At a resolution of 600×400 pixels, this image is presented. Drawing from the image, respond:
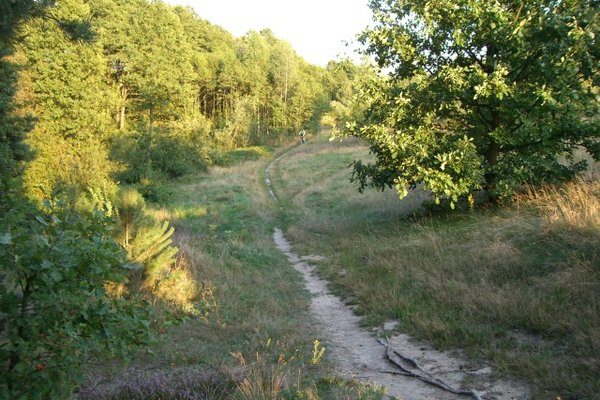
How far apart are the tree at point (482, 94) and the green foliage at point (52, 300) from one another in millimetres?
8108

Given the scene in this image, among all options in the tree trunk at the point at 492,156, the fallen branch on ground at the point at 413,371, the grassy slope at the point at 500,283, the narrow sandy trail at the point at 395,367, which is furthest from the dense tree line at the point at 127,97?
the tree trunk at the point at 492,156

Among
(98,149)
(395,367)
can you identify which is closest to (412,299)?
(395,367)

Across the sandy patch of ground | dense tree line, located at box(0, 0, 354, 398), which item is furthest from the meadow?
dense tree line, located at box(0, 0, 354, 398)

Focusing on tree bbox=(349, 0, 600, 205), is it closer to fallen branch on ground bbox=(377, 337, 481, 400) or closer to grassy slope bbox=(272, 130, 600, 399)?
grassy slope bbox=(272, 130, 600, 399)

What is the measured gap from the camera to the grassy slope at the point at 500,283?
5355 millimetres

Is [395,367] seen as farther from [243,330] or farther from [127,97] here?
[127,97]

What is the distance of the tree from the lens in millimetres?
9383

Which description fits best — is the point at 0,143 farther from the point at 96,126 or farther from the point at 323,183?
the point at 323,183

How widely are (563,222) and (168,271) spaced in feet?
25.6

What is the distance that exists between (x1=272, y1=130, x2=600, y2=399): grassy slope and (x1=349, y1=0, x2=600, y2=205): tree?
130 centimetres

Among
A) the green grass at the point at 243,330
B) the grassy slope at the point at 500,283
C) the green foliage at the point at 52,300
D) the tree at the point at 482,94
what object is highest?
the tree at the point at 482,94

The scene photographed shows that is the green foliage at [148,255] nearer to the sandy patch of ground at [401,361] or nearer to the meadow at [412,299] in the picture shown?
the meadow at [412,299]

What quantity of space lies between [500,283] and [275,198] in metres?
18.6

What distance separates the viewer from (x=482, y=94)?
9633 millimetres
